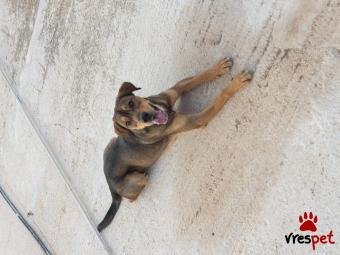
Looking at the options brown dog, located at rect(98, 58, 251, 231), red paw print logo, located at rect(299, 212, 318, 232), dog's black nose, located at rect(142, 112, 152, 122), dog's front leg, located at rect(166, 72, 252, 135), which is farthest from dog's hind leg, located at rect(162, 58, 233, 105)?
red paw print logo, located at rect(299, 212, 318, 232)

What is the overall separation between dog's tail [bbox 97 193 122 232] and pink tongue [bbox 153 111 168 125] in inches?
50.1

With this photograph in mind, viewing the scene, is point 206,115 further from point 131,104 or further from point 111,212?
point 111,212

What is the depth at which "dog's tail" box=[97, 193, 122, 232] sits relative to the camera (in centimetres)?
397

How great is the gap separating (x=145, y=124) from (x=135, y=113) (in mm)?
100

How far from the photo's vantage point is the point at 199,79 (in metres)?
3.23

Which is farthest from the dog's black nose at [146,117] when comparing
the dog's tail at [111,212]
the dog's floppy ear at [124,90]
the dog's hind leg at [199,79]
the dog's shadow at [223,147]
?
the dog's tail at [111,212]

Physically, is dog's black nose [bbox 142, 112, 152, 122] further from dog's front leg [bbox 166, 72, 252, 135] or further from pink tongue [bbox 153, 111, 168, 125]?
dog's front leg [bbox 166, 72, 252, 135]

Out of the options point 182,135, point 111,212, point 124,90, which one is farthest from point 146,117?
point 111,212

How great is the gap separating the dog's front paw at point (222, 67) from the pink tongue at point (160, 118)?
54 centimetres

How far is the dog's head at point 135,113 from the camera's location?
2779 mm

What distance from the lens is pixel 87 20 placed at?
4.69 meters

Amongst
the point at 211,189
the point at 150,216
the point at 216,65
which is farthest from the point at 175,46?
the point at 150,216

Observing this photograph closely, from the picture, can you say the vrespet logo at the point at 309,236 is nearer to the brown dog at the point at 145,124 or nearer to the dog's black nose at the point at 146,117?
the brown dog at the point at 145,124

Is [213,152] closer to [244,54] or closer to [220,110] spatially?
[220,110]
